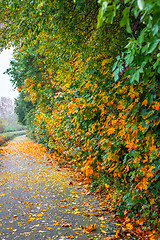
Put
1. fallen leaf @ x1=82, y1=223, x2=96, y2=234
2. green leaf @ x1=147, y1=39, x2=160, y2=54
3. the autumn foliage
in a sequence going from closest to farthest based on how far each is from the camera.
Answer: green leaf @ x1=147, y1=39, x2=160, y2=54 → the autumn foliage → fallen leaf @ x1=82, y1=223, x2=96, y2=234

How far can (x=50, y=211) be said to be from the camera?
14.7 feet

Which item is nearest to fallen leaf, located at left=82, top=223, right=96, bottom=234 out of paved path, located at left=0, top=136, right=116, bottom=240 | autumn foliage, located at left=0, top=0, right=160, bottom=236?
paved path, located at left=0, top=136, right=116, bottom=240

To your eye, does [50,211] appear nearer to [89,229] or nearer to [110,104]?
[89,229]

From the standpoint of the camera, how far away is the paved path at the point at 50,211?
11.7ft

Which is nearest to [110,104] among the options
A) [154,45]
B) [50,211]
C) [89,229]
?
[89,229]

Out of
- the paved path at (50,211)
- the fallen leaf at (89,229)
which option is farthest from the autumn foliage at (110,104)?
the fallen leaf at (89,229)

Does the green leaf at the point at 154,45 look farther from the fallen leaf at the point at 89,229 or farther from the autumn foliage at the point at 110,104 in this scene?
the fallen leaf at the point at 89,229

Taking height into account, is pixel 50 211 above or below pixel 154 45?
below

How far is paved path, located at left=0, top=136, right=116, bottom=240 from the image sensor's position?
11.7 ft

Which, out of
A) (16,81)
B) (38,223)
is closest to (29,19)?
(38,223)

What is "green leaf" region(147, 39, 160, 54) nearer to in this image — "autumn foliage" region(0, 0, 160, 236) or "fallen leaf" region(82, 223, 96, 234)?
"autumn foliage" region(0, 0, 160, 236)

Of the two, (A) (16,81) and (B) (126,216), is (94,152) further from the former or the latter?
(A) (16,81)

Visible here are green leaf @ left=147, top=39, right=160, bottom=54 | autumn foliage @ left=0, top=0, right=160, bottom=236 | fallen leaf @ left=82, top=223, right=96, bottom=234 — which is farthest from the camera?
fallen leaf @ left=82, top=223, right=96, bottom=234

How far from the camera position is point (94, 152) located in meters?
5.50
